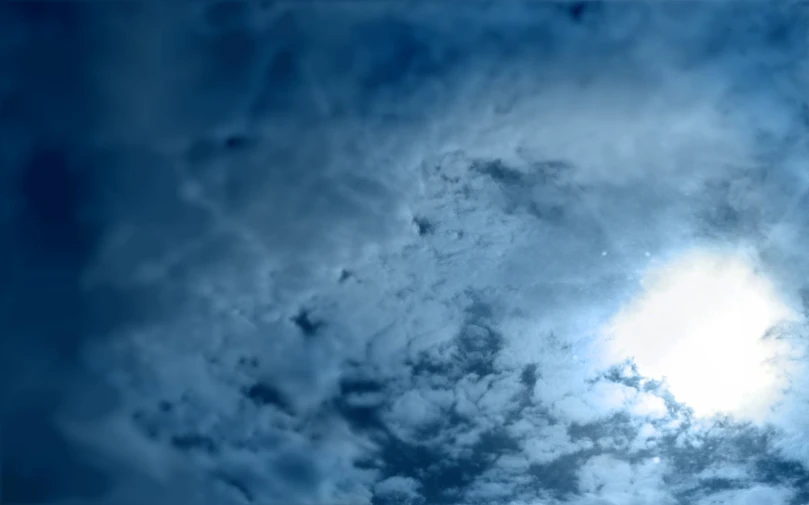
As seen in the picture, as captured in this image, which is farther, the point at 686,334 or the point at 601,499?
the point at 601,499

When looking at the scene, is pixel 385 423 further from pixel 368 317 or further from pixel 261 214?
pixel 261 214

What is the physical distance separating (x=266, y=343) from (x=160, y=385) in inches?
136

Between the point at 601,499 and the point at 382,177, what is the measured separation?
13327mm

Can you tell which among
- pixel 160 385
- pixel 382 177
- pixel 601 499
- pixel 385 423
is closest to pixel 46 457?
pixel 160 385

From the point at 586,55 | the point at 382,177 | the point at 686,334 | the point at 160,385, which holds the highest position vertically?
the point at 586,55

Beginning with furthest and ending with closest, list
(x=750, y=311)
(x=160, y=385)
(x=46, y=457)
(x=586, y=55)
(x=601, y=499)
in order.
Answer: (x=601, y=499) < (x=46, y=457) < (x=160, y=385) < (x=750, y=311) < (x=586, y=55)

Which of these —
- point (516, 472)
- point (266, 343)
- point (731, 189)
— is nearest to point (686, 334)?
point (731, 189)

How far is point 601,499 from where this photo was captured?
59.3 feet

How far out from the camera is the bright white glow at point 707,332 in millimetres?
13227

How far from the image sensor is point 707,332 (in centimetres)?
1405

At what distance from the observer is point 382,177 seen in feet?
38.6

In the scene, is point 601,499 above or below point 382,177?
below

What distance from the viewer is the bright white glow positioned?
43.4 ft

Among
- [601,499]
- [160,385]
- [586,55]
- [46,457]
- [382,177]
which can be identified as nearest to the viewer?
[586,55]
